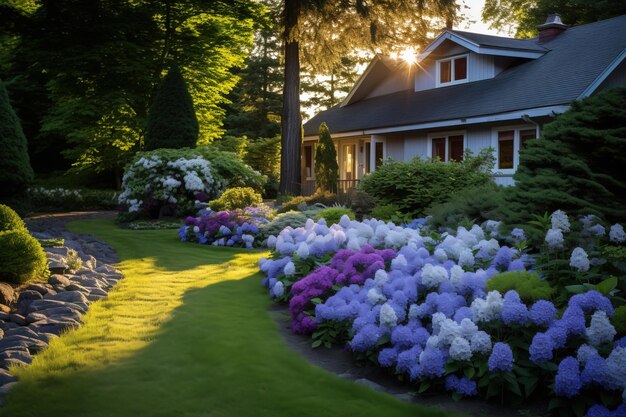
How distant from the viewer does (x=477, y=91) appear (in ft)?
66.0

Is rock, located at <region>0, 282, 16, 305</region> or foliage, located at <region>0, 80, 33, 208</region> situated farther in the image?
foliage, located at <region>0, 80, 33, 208</region>

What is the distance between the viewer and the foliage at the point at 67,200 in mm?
21000

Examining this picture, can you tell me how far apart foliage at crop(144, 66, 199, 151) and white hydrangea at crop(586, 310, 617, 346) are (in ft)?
53.1

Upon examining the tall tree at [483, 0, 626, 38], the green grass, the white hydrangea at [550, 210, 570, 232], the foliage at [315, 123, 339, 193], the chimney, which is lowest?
the green grass

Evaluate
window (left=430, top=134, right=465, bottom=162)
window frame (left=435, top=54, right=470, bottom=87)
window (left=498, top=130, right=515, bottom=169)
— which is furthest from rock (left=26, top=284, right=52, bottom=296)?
window frame (left=435, top=54, right=470, bottom=87)

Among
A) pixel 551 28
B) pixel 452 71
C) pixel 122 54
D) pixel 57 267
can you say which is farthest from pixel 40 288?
pixel 551 28

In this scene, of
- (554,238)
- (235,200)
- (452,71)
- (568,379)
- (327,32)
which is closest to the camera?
(568,379)

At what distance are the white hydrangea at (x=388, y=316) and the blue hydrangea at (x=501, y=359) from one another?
88 centimetres

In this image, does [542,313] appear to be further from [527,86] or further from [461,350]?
[527,86]

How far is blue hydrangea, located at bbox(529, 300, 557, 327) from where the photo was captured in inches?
143

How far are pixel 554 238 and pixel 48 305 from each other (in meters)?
4.76

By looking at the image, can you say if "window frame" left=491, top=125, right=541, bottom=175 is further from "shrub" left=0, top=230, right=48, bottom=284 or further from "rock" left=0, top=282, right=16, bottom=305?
"rock" left=0, top=282, right=16, bottom=305

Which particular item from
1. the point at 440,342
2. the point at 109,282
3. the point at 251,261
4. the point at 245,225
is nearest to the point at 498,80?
the point at 245,225

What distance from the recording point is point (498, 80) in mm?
20016
